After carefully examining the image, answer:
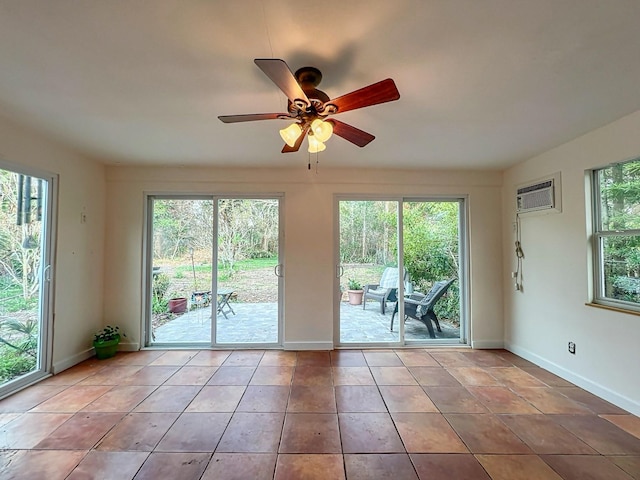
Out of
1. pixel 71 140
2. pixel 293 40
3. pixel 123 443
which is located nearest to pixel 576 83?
pixel 293 40

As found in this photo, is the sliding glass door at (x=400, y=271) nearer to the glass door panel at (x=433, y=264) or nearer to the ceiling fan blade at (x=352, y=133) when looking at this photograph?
the glass door panel at (x=433, y=264)

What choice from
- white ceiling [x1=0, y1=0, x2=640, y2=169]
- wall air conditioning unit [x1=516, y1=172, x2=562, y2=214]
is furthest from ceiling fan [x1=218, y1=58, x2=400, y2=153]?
wall air conditioning unit [x1=516, y1=172, x2=562, y2=214]

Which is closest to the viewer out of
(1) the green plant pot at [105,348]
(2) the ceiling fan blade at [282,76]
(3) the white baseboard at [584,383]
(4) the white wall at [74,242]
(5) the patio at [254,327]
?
(2) the ceiling fan blade at [282,76]

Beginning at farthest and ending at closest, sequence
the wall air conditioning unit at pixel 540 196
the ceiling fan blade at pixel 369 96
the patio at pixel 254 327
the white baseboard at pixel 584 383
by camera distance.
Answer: the patio at pixel 254 327 < the wall air conditioning unit at pixel 540 196 < the white baseboard at pixel 584 383 < the ceiling fan blade at pixel 369 96

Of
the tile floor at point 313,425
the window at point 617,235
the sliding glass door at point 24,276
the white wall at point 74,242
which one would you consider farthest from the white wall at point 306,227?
the window at point 617,235

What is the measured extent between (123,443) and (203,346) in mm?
1927

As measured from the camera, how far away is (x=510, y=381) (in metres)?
2.94

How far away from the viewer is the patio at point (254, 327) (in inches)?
155

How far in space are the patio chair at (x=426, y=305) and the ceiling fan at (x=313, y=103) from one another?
8.84 ft

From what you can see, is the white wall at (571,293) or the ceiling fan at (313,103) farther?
the white wall at (571,293)

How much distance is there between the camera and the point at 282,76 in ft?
4.79

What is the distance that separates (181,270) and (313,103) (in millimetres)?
3112

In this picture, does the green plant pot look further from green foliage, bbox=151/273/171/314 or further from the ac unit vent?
the ac unit vent

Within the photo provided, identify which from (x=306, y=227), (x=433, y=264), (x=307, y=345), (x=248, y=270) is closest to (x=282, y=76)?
(x=306, y=227)
